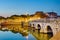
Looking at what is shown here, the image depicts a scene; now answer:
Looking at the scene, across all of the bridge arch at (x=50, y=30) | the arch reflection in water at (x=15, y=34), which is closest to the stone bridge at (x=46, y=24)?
the bridge arch at (x=50, y=30)

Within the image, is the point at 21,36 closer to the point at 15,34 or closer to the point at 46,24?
the point at 15,34

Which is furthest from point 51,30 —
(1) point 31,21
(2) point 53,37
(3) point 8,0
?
(3) point 8,0

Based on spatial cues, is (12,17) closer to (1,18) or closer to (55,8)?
(1,18)

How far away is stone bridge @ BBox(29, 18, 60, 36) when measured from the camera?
3069mm

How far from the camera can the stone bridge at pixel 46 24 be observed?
10.1 feet

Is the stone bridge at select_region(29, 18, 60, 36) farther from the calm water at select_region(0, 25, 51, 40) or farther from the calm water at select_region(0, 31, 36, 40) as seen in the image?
the calm water at select_region(0, 31, 36, 40)

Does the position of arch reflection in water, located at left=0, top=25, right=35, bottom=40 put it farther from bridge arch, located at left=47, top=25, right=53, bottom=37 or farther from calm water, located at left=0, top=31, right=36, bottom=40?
bridge arch, located at left=47, top=25, right=53, bottom=37

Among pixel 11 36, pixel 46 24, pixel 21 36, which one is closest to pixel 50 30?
pixel 46 24

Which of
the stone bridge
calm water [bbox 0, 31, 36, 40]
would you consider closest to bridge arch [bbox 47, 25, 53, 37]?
the stone bridge

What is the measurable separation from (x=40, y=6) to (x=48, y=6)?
0.14m

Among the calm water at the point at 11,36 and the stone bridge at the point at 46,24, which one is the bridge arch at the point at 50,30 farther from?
the calm water at the point at 11,36

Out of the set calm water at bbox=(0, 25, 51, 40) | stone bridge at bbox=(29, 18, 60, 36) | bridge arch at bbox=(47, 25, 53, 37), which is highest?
stone bridge at bbox=(29, 18, 60, 36)

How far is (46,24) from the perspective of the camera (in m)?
3.14

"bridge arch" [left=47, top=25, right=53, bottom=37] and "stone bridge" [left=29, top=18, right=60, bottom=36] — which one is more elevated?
"stone bridge" [left=29, top=18, right=60, bottom=36]
